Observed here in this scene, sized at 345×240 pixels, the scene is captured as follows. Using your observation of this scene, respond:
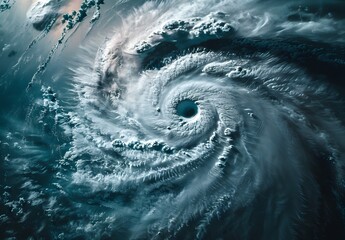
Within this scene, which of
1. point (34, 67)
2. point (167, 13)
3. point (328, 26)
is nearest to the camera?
point (328, 26)

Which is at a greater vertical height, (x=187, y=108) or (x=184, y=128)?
(x=187, y=108)

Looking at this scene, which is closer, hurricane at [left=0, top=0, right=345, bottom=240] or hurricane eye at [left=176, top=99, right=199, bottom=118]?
hurricane at [left=0, top=0, right=345, bottom=240]

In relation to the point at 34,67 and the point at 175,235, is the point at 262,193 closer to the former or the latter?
the point at 175,235

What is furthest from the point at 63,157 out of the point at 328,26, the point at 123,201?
the point at 328,26

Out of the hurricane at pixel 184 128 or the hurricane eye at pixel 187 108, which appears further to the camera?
the hurricane eye at pixel 187 108
